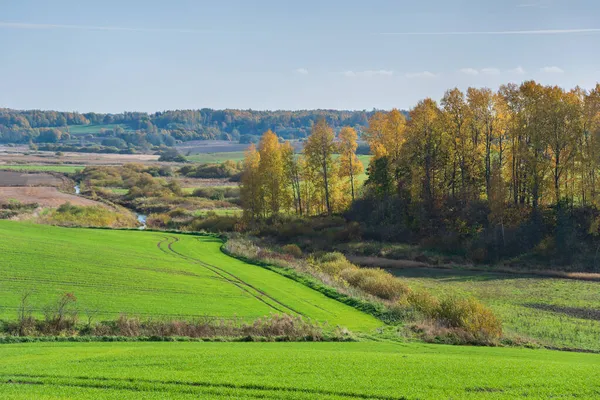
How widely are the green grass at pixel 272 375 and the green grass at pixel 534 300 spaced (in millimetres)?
Result: 10921

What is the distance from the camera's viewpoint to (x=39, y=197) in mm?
94812

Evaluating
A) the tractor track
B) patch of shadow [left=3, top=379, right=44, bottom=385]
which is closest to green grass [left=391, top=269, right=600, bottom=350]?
the tractor track

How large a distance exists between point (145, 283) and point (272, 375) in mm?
20454

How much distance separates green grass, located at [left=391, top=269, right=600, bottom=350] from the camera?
28.8 metres

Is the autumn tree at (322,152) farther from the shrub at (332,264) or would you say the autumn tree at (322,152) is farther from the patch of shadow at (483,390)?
the patch of shadow at (483,390)

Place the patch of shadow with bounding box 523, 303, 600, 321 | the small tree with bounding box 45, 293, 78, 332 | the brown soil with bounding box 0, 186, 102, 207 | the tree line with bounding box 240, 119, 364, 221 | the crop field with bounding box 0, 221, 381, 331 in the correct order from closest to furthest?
the small tree with bounding box 45, 293, 78, 332
the crop field with bounding box 0, 221, 381, 331
the patch of shadow with bounding box 523, 303, 600, 321
the tree line with bounding box 240, 119, 364, 221
the brown soil with bounding box 0, 186, 102, 207

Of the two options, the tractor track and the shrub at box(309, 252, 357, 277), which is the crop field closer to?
the tractor track

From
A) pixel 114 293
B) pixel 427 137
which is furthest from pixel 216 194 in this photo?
pixel 114 293

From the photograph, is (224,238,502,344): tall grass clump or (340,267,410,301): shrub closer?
(224,238,502,344): tall grass clump

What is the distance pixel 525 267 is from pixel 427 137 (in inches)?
760

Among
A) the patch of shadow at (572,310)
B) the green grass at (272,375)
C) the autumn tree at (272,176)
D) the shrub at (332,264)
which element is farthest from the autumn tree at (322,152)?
the green grass at (272,375)

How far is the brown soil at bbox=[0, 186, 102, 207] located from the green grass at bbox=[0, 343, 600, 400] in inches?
3014

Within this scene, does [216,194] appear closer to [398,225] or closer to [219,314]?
[398,225]

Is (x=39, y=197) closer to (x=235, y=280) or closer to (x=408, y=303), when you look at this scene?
(x=235, y=280)
